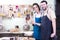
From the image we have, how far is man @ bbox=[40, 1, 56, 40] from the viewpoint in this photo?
3438 mm

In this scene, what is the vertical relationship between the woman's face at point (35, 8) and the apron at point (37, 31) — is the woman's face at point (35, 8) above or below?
above

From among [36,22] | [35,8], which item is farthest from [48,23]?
[35,8]

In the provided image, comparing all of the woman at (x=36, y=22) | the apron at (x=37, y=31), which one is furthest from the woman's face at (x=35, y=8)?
the apron at (x=37, y=31)

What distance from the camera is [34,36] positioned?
3.52 m

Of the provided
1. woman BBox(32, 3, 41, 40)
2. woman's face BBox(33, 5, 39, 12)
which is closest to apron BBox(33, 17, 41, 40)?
woman BBox(32, 3, 41, 40)

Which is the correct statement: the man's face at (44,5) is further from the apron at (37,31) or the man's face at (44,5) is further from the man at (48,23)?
the apron at (37,31)

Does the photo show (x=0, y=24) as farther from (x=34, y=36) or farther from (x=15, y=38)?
(x=34, y=36)

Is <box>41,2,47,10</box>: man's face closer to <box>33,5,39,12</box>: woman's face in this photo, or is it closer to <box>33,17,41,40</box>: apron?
<box>33,5,39,12</box>: woman's face

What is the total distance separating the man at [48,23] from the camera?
344cm

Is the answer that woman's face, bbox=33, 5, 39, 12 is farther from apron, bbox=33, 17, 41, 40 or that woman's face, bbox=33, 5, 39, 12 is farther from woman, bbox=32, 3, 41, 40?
apron, bbox=33, 17, 41, 40

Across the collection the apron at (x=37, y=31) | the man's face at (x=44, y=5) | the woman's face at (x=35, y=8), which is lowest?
the apron at (x=37, y=31)

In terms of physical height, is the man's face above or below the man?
above

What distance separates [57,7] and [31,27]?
1.63ft

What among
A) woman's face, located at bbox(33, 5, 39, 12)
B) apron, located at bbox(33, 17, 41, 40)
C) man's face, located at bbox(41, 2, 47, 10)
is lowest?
apron, located at bbox(33, 17, 41, 40)
